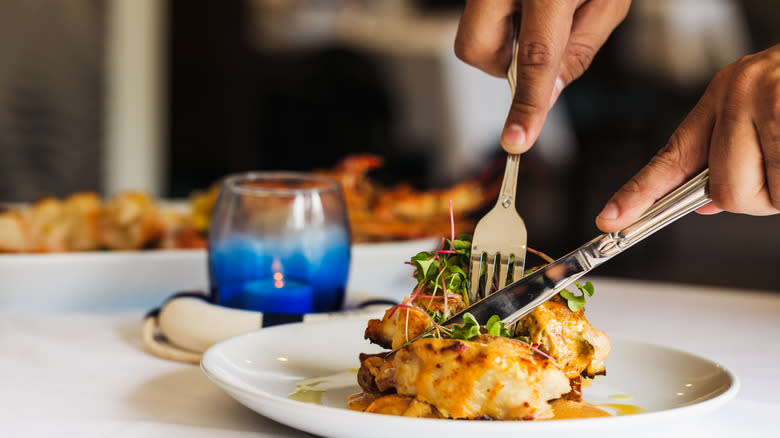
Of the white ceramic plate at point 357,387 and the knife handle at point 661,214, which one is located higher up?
the knife handle at point 661,214

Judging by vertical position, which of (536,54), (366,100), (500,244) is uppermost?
(366,100)

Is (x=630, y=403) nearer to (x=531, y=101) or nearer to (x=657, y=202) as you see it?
(x=657, y=202)

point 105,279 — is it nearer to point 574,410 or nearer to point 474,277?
point 474,277

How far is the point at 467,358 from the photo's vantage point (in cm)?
72

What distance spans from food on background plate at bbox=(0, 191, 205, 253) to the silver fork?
88cm

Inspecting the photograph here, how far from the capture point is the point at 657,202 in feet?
2.90

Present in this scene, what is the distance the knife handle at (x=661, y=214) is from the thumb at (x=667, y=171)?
0.02 meters

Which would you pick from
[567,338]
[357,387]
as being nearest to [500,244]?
[567,338]

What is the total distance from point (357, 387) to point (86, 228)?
914 mm

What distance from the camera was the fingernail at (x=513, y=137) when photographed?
0.95 metres

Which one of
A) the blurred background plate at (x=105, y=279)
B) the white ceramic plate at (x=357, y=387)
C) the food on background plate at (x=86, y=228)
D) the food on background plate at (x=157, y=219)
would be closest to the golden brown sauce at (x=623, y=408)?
the white ceramic plate at (x=357, y=387)

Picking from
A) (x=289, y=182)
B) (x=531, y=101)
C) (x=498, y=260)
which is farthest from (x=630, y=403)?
(x=289, y=182)

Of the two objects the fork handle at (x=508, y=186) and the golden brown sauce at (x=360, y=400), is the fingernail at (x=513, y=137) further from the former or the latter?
the golden brown sauce at (x=360, y=400)

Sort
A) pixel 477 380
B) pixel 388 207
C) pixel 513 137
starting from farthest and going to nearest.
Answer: pixel 388 207
pixel 513 137
pixel 477 380
